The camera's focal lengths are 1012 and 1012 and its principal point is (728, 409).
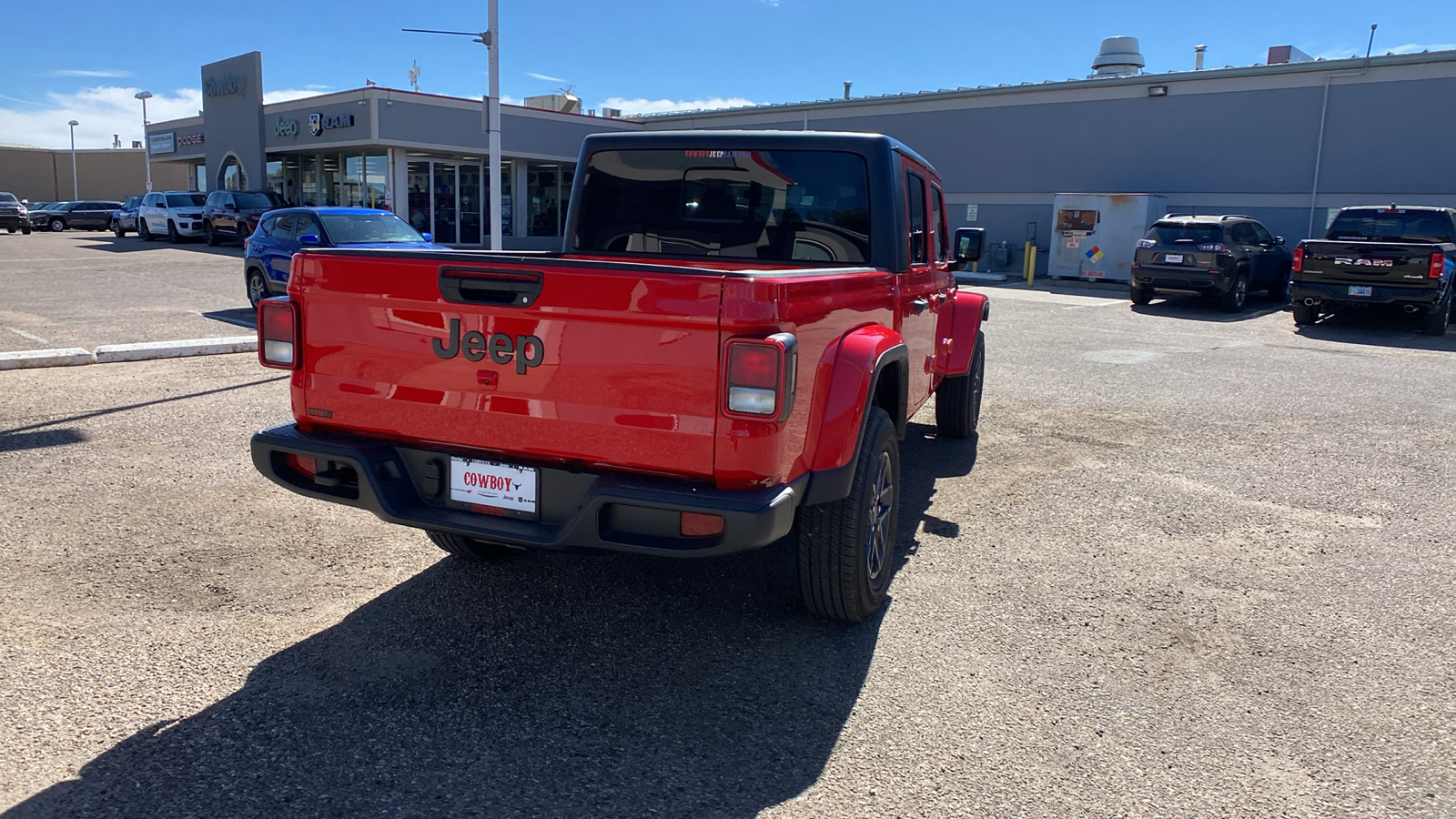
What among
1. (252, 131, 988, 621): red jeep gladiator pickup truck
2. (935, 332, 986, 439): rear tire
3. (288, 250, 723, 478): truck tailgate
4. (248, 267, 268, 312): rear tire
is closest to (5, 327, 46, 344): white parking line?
(248, 267, 268, 312): rear tire

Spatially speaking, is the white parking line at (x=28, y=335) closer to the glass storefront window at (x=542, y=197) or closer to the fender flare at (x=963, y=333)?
the fender flare at (x=963, y=333)

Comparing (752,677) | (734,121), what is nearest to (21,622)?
(752,677)

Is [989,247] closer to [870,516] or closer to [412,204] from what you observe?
[412,204]

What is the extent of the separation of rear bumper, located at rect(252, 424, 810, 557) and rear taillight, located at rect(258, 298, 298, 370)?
0.26m

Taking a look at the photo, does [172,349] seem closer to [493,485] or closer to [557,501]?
[493,485]

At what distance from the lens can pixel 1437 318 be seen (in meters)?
14.5

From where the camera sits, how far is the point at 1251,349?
42.3 feet

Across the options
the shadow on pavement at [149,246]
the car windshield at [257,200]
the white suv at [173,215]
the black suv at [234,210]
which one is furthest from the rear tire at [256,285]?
the white suv at [173,215]

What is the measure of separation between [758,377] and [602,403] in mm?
524

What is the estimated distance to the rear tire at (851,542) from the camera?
143 inches

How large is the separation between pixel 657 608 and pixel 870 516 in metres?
0.96

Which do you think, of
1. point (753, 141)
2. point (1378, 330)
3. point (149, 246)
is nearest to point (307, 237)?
point (753, 141)

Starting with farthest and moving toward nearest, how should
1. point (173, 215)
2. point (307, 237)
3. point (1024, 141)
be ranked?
1. point (173, 215)
2. point (1024, 141)
3. point (307, 237)

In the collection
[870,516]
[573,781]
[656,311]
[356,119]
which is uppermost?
[356,119]
